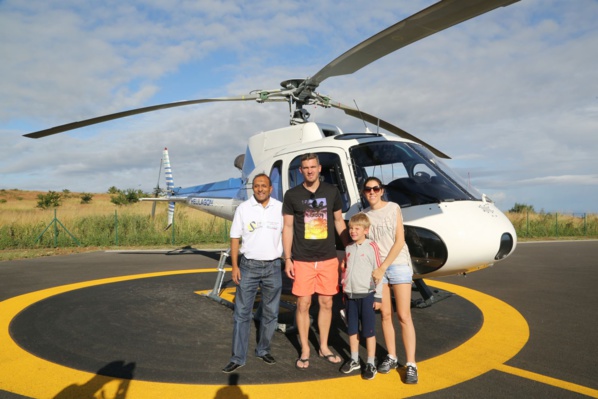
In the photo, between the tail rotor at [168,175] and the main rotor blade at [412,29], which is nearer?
the main rotor blade at [412,29]

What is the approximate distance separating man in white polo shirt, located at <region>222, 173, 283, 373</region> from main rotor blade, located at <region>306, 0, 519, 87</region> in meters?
1.83

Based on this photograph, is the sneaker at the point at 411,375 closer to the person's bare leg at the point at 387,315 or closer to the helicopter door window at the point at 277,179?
the person's bare leg at the point at 387,315

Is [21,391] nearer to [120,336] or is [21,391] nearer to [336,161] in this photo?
[120,336]

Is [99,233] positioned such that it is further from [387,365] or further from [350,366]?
[387,365]

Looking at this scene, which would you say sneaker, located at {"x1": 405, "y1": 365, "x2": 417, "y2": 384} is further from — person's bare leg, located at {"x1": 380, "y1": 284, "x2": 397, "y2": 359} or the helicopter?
the helicopter

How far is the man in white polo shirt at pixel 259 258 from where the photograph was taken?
14.2 feet

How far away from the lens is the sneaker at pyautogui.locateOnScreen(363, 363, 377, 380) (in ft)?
12.9

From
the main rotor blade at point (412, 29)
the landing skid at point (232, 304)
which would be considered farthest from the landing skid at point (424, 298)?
the main rotor blade at point (412, 29)

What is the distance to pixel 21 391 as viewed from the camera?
3.67m

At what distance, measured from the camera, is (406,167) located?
5.29m

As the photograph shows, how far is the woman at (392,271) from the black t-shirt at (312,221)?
400 mm

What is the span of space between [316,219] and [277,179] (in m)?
2.09

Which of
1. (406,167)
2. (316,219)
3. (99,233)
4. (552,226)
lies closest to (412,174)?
(406,167)

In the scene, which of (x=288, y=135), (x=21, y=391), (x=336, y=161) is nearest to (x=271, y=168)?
(x=288, y=135)
